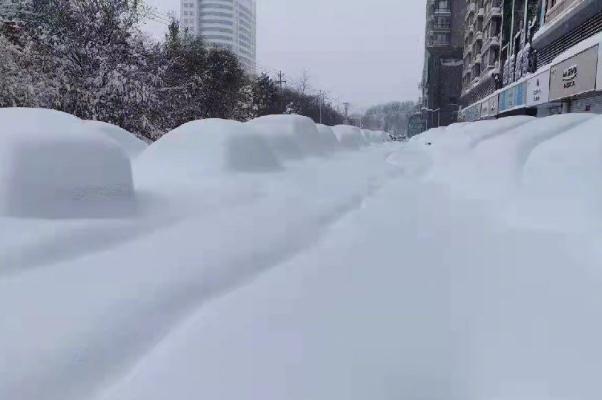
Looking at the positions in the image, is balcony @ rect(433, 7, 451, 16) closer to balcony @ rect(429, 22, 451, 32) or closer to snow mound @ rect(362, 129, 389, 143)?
balcony @ rect(429, 22, 451, 32)

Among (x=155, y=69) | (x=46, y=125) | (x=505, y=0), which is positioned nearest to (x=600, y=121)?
(x=46, y=125)

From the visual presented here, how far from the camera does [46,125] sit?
5.35 meters

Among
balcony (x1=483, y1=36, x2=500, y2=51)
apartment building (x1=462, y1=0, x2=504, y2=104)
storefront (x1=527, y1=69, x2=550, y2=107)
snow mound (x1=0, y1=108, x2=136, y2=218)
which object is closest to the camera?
snow mound (x1=0, y1=108, x2=136, y2=218)

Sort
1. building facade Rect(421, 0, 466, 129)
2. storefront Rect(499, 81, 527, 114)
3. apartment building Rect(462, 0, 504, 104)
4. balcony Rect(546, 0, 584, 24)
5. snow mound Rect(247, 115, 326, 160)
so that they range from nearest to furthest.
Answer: snow mound Rect(247, 115, 326, 160)
balcony Rect(546, 0, 584, 24)
storefront Rect(499, 81, 527, 114)
apartment building Rect(462, 0, 504, 104)
building facade Rect(421, 0, 466, 129)

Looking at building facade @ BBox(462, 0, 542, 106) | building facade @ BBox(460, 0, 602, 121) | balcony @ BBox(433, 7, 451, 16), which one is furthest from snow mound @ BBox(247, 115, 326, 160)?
balcony @ BBox(433, 7, 451, 16)

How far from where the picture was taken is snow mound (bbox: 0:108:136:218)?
15.5 feet

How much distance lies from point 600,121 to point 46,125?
689 cm

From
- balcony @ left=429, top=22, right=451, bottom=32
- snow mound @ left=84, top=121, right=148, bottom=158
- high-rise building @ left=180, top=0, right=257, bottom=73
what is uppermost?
high-rise building @ left=180, top=0, right=257, bottom=73

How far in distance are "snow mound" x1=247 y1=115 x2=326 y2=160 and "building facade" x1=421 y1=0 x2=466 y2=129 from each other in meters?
63.5

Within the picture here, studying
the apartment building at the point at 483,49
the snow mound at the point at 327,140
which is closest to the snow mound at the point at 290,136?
the snow mound at the point at 327,140

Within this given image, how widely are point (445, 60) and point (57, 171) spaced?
7905 centimetres

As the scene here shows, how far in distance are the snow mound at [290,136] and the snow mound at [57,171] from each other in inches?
251

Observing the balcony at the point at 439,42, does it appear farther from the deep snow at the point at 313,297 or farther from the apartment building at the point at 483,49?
the deep snow at the point at 313,297

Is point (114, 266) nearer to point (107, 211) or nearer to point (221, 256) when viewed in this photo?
point (221, 256)
